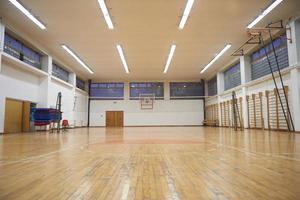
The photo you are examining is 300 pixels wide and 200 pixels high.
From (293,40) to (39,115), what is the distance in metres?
14.8

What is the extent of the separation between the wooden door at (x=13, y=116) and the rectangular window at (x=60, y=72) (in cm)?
553

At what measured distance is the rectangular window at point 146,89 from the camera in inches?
1180

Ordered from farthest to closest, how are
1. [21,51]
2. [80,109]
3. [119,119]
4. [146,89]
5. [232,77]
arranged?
[146,89]
[119,119]
[80,109]
[232,77]
[21,51]

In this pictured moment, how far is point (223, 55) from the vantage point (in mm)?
18750

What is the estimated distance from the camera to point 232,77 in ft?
72.5

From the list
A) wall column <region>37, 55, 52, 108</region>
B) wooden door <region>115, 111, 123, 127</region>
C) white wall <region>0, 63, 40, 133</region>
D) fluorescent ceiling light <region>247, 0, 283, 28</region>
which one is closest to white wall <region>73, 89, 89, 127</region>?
wooden door <region>115, 111, 123, 127</region>

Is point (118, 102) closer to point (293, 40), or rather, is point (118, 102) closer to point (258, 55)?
point (258, 55)

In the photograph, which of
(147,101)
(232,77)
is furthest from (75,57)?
(232,77)

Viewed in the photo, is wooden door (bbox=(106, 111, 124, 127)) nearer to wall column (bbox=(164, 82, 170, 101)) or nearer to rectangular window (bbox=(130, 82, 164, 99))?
rectangular window (bbox=(130, 82, 164, 99))

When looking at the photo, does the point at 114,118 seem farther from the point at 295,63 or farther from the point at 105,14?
the point at 295,63

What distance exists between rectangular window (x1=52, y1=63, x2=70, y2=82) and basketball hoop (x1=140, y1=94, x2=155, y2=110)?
990 cm

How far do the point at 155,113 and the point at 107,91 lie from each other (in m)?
6.66

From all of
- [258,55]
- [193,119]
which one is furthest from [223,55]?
[193,119]

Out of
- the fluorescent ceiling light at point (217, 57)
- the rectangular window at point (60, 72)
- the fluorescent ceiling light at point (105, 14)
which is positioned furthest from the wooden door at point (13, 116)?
the fluorescent ceiling light at point (217, 57)
